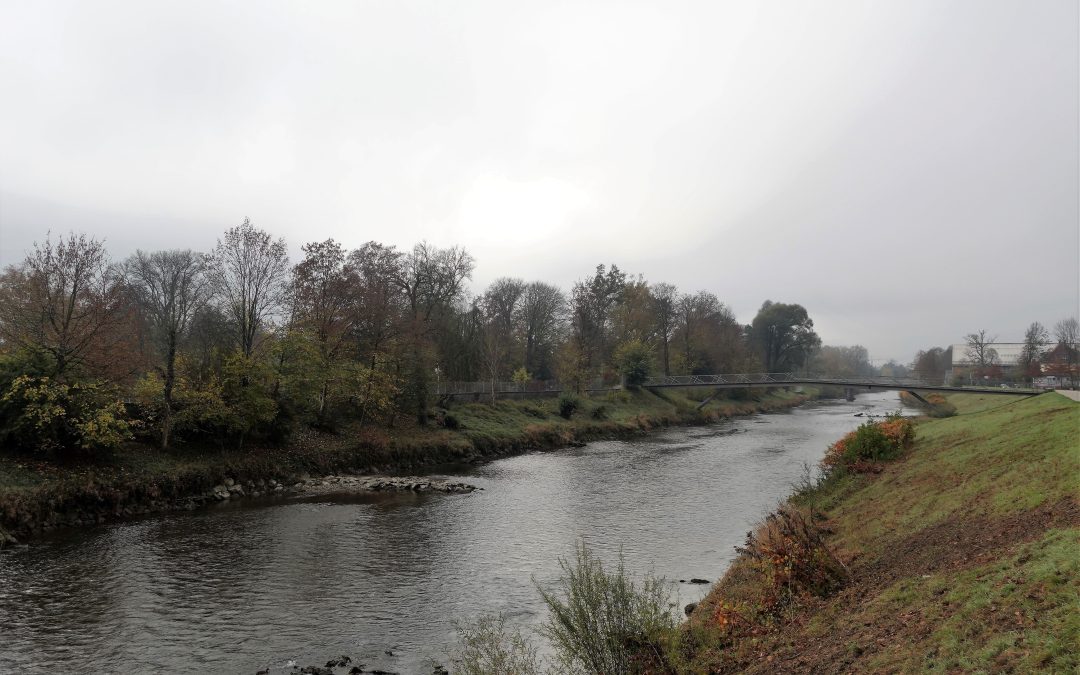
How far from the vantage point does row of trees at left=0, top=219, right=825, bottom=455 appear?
945 inches

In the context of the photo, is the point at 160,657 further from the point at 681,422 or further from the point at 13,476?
the point at 681,422

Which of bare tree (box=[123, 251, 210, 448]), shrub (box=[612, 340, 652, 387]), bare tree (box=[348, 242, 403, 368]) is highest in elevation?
bare tree (box=[123, 251, 210, 448])

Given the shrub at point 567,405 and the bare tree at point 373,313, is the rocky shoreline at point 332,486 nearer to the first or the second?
the bare tree at point 373,313

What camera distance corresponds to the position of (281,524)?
71.8ft

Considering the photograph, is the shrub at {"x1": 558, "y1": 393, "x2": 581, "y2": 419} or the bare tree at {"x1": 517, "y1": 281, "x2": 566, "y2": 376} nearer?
the shrub at {"x1": 558, "y1": 393, "x2": 581, "y2": 419}

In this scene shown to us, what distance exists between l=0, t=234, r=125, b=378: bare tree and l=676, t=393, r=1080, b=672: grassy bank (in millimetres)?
25465

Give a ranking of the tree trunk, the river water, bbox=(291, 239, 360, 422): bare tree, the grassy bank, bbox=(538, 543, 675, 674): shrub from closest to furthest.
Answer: the grassy bank
bbox=(538, 543, 675, 674): shrub
the river water
the tree trunk
bbox=(291, 239, 360, 422): bare tree

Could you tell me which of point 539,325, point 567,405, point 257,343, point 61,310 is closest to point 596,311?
point 539,325

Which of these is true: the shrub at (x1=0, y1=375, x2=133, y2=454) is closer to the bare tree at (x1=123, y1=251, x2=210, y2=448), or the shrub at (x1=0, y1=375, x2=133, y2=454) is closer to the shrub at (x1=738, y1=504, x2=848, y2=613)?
the bare tree at (x1=123, y1=251, x2=210, y2=448)

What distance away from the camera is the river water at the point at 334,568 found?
1218 cm

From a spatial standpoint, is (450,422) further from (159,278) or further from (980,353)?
(980,353)

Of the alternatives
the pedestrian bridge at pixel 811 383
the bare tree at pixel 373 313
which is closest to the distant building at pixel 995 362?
the pedestrian bridge at pixel 811 383

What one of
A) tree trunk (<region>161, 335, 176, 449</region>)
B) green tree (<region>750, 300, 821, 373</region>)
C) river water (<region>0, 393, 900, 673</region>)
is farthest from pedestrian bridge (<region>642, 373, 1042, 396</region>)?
tree trunk (<region>161, 335, 176, 449</region>)

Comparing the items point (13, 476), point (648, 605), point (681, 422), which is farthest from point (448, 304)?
point (648, 605)
